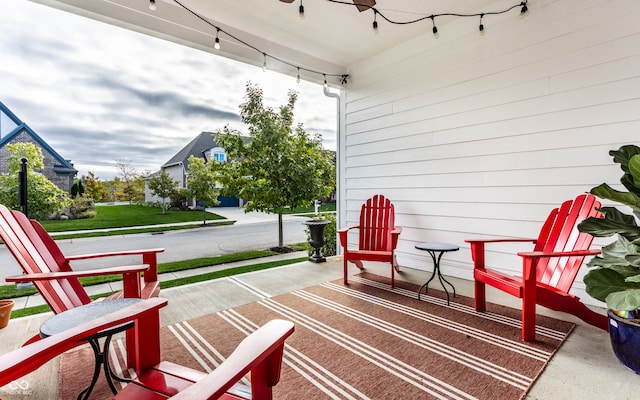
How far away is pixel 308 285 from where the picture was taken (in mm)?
3605

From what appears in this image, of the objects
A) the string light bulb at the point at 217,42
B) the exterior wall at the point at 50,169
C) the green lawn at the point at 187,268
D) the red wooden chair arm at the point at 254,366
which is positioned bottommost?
the green lawn at the point at 187,268

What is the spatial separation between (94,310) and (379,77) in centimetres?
441

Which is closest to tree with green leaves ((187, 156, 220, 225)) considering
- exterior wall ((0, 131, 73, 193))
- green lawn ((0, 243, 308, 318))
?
exterior wall ((0, 131, 73, 193))

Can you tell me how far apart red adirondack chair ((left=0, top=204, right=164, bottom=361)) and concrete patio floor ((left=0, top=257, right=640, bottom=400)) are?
0.50 metres

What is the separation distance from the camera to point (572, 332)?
233cm

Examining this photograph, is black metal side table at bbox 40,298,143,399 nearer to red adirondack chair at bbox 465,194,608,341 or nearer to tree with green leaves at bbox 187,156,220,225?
red adirondack chair at bbox 465,194,608,341

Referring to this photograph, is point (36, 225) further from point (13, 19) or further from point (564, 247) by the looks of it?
point (564, 247)

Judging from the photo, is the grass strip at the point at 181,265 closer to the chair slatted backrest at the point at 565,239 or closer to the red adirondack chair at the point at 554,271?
the red adirondack chair at the point at 554,271

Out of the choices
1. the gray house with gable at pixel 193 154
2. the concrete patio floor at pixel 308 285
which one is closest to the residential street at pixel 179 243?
the concrete patio floor at pixel 308 285

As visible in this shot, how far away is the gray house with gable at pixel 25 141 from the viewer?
485 centimetres

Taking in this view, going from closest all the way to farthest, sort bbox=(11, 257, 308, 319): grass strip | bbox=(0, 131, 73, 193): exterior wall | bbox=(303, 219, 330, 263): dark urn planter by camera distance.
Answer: bbox=(11, 257, 308, 319): grass strip
bbox=(303, 219, 330, 263): dark urn planter
bbox=(0, 131, 73, 193): exterior wall

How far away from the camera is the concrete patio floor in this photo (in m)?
1.68

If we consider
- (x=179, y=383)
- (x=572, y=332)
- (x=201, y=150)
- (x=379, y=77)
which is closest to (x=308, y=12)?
(x=379, y=77)

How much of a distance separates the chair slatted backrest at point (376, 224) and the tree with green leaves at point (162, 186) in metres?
9.85
